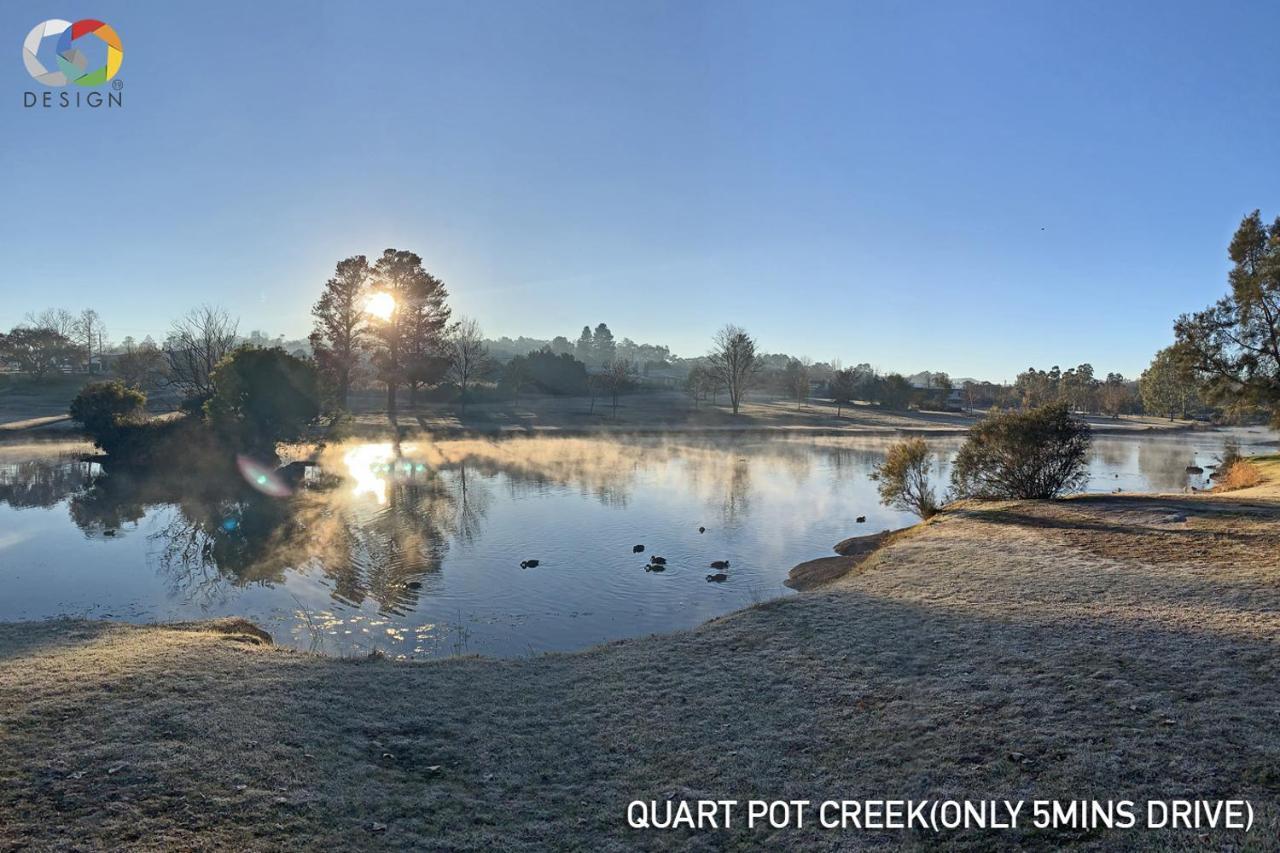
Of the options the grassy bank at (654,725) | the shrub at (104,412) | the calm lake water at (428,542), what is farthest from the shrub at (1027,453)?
the shrub at (104,412)

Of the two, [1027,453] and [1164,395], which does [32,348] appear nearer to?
[1027,453]

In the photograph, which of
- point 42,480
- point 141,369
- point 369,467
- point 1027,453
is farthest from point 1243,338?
point 141,369

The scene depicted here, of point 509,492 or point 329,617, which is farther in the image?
point 509,492

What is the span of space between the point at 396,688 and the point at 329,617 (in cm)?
595

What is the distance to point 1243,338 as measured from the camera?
33.7m

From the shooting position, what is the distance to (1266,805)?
5.10 metres

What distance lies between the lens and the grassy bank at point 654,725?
5.50 metres

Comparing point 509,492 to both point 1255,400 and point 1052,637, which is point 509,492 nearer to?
point 1052,637

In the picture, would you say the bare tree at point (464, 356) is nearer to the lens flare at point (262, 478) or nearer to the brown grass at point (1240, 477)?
the lens flare at point (262, 478)

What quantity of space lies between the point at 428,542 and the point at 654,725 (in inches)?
557

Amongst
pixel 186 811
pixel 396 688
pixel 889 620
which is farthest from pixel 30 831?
pixel 889 620

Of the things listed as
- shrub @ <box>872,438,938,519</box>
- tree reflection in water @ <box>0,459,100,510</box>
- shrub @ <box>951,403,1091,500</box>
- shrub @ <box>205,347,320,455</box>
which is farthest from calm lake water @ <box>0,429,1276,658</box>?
shrub @ <box>951,403,1091,500</box>

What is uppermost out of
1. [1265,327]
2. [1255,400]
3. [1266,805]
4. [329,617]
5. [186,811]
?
[1265,327]

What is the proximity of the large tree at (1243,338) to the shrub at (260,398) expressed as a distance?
45630 mm
